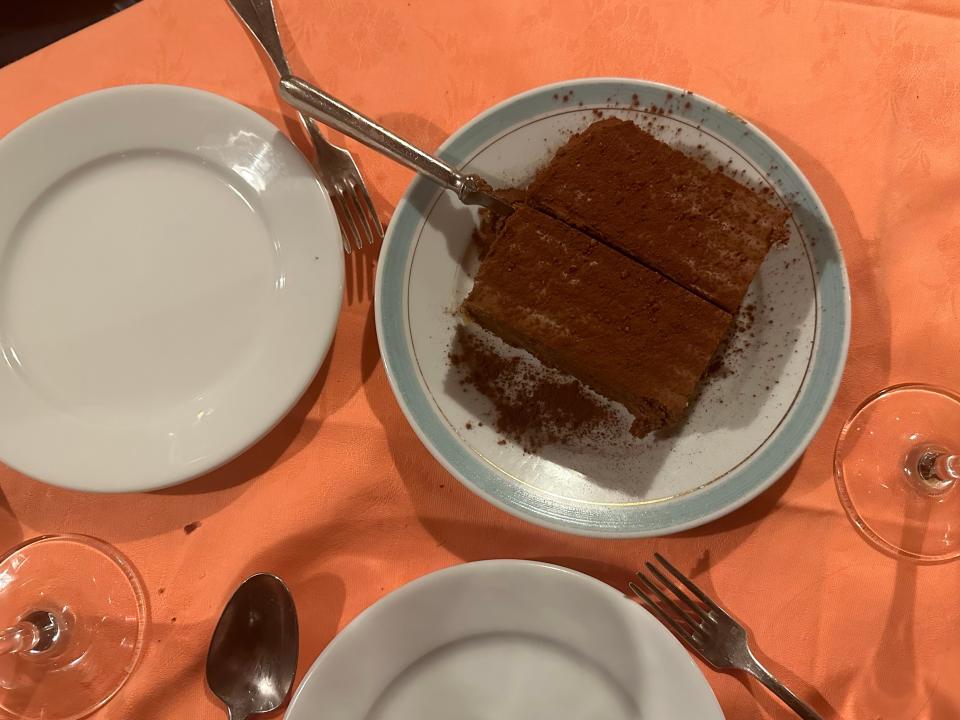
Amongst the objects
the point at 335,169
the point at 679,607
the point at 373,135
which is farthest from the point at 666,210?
the point at 679,607

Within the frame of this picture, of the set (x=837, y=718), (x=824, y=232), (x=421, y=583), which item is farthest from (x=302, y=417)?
(x=837, y=718)

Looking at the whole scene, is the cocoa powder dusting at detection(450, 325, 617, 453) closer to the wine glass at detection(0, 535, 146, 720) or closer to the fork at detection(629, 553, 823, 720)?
the fork at detection(629, 553, 823, 720)

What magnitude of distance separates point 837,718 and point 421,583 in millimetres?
1044

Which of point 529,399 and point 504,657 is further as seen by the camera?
point 529,399

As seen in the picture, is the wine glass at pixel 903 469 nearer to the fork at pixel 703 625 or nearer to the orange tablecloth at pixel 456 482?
the orange tablecloth at pixel 456 482

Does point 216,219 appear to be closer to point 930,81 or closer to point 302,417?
point 302,417

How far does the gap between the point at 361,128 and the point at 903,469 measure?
1552 mm

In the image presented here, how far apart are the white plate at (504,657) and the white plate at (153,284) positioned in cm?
54

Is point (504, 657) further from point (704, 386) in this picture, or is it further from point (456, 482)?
point (704, 386)

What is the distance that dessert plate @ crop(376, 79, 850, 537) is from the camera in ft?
4.68

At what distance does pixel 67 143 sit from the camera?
Answer: 1.47m

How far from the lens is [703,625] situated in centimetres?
145

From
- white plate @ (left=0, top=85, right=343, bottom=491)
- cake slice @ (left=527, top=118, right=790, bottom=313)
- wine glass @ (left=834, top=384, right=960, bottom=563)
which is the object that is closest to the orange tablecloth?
wine glass @ (left=834, top=384, right=960, bottom=563)

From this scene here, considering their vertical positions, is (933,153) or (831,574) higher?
(933,153)
